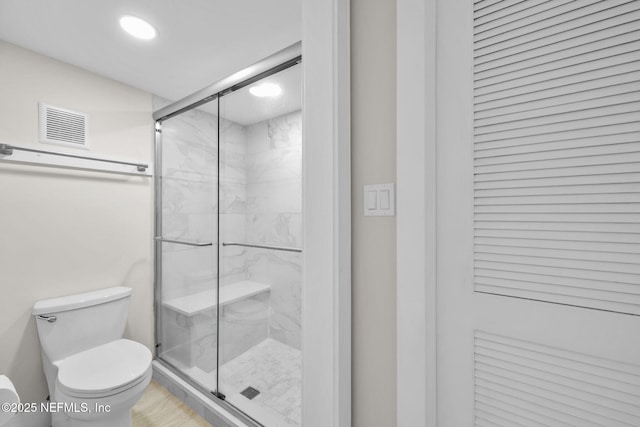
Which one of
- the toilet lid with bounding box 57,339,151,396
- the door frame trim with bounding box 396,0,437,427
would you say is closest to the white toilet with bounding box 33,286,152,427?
the toilet lid with bounding box 57,339,151,396

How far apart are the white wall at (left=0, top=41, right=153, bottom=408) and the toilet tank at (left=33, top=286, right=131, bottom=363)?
11cm

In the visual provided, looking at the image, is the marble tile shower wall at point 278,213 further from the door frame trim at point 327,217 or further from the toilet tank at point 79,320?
the toilet tank at point 79,320

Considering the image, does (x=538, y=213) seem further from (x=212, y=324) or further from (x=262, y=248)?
(x=212, y=324)

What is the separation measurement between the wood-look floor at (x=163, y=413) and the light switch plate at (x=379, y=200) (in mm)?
1639

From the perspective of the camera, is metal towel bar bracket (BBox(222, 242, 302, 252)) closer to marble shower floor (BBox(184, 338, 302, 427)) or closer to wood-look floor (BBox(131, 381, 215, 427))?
marble shower floor (BBox(184, 338, 302, 427))

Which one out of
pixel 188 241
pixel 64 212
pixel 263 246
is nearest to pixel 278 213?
pixel 263 246

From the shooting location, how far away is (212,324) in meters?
1.64

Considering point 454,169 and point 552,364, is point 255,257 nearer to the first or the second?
point 454,169

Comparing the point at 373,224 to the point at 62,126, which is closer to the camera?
the point at 373,224

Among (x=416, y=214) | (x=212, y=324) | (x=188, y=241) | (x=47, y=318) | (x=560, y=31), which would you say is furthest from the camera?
(x=188, y=241)

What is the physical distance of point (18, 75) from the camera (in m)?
1.40

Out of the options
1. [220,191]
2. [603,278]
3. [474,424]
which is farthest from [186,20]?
[474,424]

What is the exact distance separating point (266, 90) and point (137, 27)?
26.4 inches

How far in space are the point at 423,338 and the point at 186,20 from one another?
5.40 feet
